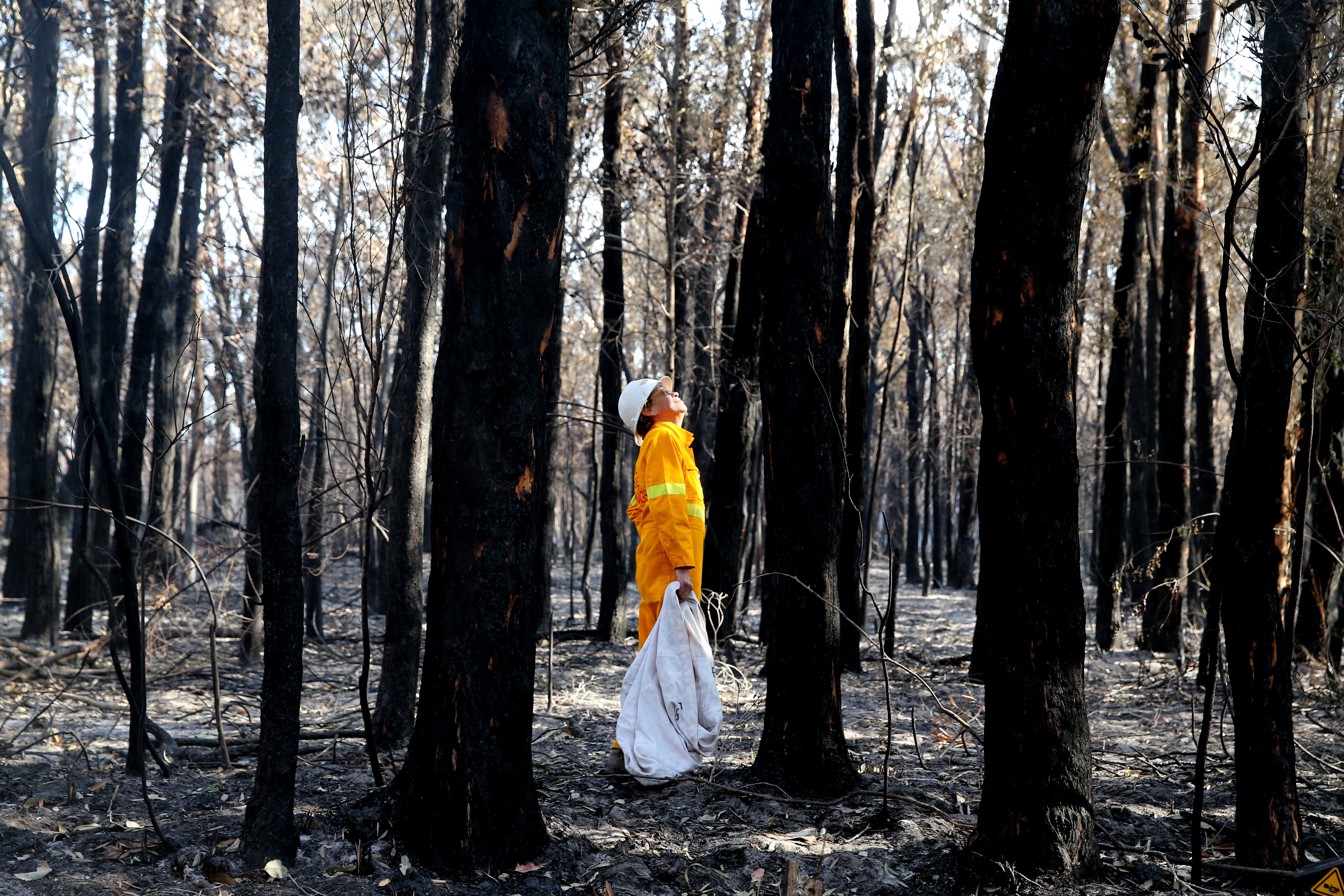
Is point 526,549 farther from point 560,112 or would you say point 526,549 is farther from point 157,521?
point 157,521

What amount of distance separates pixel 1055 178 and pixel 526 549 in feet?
7.74

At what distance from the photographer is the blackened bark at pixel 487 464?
331 cm

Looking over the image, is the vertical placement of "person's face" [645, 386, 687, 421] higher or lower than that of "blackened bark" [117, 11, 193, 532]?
lower

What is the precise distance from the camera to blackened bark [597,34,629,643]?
1034cm

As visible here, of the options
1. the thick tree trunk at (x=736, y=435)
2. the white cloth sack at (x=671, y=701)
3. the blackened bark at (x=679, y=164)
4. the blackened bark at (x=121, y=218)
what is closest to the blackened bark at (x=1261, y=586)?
the white cloth sack at (x=671, y=701)

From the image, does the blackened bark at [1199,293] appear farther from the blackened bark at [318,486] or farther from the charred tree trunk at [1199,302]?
the blackened bark at [318,486]

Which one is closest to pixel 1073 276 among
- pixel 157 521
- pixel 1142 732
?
pixel 1142 732

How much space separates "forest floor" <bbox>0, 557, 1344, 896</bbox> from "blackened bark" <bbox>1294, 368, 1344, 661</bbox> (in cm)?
51

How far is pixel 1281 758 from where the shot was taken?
3197 millimetres

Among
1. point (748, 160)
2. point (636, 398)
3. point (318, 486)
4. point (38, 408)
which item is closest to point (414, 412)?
point (636, 398)

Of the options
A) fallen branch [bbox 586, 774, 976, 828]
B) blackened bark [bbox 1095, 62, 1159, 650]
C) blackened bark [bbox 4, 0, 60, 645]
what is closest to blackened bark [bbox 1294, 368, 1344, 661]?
blackened bark [bbox 1095, 62, 1159, 650]

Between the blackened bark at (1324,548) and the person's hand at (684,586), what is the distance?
4.55m

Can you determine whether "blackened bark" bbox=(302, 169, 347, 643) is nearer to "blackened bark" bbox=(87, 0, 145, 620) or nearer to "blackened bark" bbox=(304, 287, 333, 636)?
"blackened bark" bbox=(304, 287, 333, 636)

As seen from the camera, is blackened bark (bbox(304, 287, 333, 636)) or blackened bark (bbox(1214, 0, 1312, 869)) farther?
blackened bark (bbox(304, 287, 333, 636))
